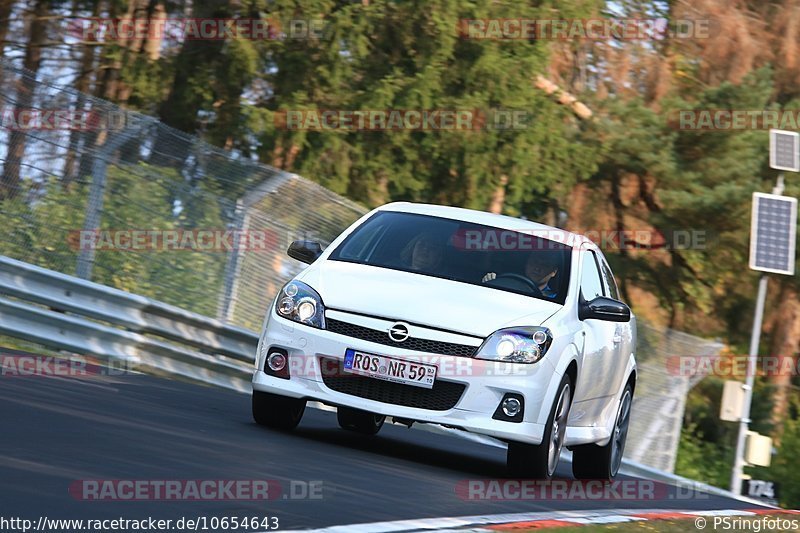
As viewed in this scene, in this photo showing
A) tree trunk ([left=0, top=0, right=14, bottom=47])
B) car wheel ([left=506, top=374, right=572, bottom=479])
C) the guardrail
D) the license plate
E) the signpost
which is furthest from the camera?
tree trunk ([left=0, top=0, right=14, bottom=47])

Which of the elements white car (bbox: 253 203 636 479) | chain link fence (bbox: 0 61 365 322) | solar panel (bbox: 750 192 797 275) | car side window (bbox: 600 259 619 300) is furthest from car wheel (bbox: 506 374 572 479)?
solar panel (bbox: 750 192 797 275)

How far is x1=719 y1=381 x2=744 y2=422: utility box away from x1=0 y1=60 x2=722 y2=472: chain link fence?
9413 millimetres

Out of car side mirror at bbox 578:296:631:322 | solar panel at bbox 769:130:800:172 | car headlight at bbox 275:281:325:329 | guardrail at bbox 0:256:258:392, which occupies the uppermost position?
solar panel at bbox 769:130:800:172

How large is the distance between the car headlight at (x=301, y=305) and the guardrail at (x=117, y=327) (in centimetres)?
402

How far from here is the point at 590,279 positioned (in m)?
11.0

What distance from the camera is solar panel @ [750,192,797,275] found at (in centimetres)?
2361

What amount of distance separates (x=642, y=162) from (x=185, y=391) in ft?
69.9

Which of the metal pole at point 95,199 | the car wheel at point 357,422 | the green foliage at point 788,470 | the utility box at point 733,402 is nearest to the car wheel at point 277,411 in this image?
the car wheel at point 357,422

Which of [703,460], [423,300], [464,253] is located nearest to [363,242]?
Answer: [464,253]

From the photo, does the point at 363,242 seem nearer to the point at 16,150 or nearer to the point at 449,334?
the point at 449,334

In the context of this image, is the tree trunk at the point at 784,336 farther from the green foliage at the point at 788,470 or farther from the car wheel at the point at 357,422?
the car wheel at the point at 357,422

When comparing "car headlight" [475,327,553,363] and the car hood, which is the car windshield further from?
"car headlight" [475,327,553,363]

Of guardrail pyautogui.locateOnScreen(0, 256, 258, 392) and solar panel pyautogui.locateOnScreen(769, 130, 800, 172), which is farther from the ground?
solar panel pyautogui.locateOnScreen(769, 130, 800, 172)

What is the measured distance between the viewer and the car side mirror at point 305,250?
34.0ft
